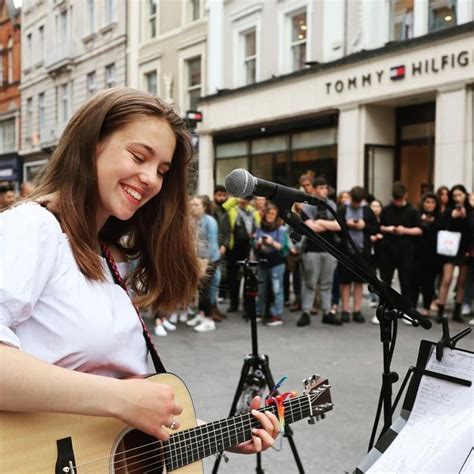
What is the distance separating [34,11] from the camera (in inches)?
87.6

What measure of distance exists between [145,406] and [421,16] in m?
10.6

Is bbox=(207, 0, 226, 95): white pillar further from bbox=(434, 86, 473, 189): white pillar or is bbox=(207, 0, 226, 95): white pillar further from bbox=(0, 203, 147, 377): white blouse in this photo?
bbox=(0, 203, 147, 377): white blouse

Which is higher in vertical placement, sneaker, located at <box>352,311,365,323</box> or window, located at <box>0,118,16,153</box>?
window, located at <box>0,118,16,153</box>

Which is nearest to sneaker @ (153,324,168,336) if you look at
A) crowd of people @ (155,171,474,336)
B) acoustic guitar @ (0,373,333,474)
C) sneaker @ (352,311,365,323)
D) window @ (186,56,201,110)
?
crowd of people @ (155,171,474,336)

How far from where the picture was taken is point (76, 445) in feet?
4.46

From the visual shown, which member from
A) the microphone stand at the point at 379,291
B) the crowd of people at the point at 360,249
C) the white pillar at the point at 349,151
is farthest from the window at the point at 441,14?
the microphone stand at the point at 379,291

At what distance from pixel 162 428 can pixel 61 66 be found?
176 centimetres

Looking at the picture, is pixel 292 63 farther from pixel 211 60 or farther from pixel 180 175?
pixel 180 175

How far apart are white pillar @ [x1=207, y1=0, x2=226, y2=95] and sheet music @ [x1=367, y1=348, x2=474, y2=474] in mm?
10548

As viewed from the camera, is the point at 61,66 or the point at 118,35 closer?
the point at 61,66

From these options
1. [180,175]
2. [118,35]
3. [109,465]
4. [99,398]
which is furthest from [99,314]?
[118,35]

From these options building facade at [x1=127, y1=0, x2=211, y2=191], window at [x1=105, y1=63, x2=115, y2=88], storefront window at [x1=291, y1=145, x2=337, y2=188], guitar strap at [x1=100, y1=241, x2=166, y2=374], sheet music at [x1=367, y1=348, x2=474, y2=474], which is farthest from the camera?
storefront window at [x1=291, y1=145, x2=337, y2=188]

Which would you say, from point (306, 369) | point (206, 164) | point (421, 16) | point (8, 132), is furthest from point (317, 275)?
point (206, 164)

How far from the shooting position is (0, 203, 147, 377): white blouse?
1.19 meters
